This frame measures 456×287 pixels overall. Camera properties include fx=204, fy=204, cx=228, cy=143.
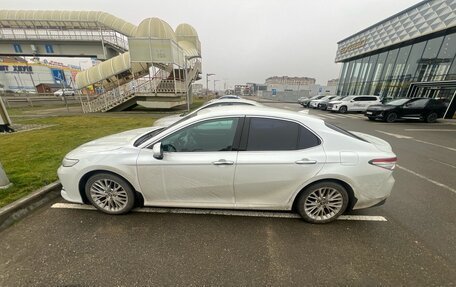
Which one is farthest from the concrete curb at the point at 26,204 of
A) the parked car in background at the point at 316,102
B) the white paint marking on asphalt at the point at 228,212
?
the parked car in background at the point at 316,102

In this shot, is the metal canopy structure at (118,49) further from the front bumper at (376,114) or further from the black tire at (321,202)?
the black tire at (321,202)

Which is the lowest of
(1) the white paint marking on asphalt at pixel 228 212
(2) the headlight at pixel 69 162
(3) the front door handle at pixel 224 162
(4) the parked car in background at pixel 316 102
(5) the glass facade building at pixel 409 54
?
(4) the parked car in background at pixel 316 102

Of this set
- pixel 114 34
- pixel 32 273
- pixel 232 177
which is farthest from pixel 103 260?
pixel 114 34

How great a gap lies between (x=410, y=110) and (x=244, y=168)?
15523 millimetres

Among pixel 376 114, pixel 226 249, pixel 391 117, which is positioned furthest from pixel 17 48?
pixel 391 117

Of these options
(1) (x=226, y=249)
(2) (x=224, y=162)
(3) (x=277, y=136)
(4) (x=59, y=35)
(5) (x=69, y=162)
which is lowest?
(1) (x=226, y=249)

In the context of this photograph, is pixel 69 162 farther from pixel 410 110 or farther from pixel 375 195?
pixel 410 110

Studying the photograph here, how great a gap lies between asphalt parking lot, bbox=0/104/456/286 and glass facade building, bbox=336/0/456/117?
18592mm

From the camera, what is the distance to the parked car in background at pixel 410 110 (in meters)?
12.8

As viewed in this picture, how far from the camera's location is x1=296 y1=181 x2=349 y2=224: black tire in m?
2.65

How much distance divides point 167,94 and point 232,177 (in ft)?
52.2

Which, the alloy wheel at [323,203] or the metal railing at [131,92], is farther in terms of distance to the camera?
the metal railing at [131,92]

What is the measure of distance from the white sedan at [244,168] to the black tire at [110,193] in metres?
0.01

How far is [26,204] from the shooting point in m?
2.97
